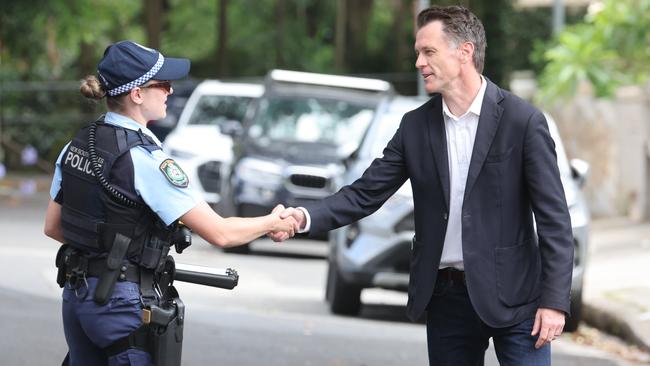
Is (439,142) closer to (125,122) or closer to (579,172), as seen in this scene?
(125,122)

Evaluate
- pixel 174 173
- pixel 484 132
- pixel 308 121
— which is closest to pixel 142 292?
pixel 174 173

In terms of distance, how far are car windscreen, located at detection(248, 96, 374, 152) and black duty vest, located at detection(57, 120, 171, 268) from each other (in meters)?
12.6

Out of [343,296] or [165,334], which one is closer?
[165,334]

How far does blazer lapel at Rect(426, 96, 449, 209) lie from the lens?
544 cm

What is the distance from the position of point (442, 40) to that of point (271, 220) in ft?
3.04

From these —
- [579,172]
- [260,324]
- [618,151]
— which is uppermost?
[579,172]

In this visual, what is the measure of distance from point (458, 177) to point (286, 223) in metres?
0.74

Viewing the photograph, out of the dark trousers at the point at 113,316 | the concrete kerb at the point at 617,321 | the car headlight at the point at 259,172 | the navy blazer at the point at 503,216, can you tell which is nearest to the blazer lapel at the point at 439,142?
the navy blazer at the point at 503,216

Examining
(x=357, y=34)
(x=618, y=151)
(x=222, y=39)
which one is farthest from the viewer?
(x=357, y=34)

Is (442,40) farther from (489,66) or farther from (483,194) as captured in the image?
(489,66)

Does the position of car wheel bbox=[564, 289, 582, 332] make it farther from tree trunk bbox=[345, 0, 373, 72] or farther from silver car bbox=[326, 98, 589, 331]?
tree trunk bbox=[345, 0, 373, 72]

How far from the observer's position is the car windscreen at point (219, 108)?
2125 cm

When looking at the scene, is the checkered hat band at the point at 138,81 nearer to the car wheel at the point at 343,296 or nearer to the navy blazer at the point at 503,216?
the navy blazer at the point at 503,216

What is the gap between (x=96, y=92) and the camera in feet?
16.5
